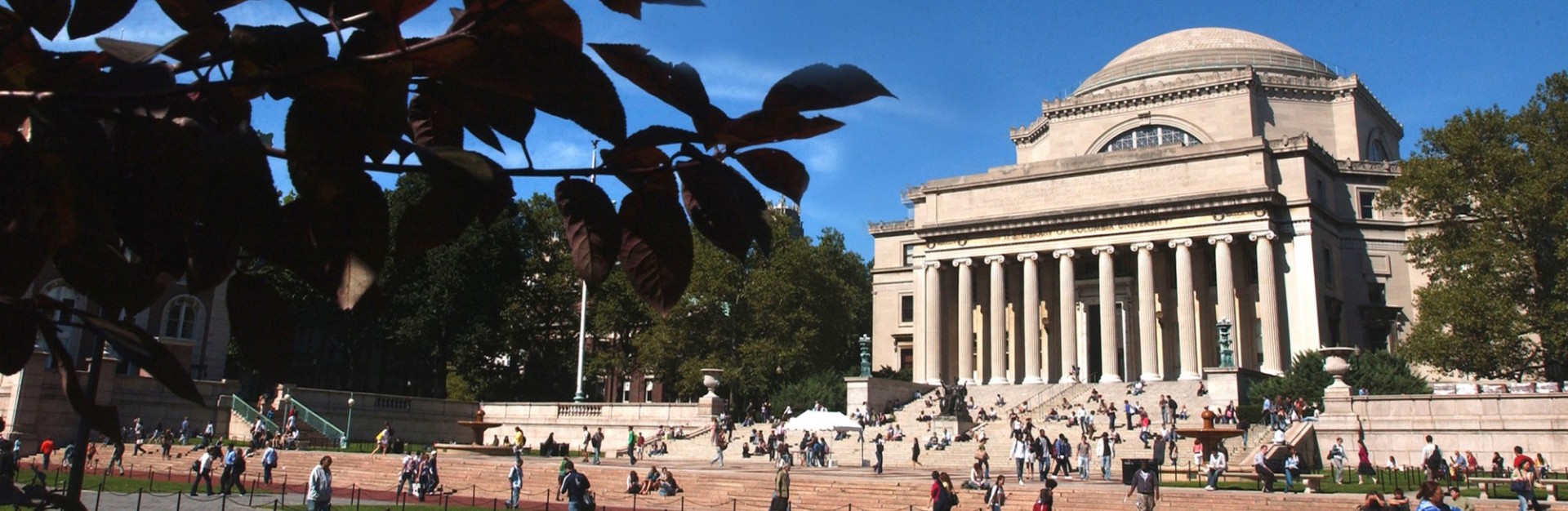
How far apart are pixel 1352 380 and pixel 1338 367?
6398 millimetres

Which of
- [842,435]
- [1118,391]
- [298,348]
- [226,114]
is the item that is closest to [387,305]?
[226,114]

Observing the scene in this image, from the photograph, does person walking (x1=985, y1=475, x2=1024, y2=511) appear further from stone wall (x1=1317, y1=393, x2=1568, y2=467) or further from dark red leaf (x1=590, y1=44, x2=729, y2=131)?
dark red leaf (x1=590, y1=44, x2=729, y2=131)

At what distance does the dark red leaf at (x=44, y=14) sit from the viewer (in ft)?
6.50

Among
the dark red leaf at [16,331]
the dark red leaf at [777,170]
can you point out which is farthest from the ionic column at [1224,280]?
the dark red leaf at [16,331]

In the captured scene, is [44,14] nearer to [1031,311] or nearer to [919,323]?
[1031,311]

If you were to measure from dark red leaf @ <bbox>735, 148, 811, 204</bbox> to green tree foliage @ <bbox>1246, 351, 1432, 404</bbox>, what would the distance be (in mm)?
49211

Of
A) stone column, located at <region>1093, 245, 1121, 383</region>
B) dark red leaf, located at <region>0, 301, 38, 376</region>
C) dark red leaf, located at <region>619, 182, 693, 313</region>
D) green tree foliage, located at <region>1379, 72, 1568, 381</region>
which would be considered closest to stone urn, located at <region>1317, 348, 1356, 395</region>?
green tree foliage, located at <region>1379, 72, 1568, 381</region>

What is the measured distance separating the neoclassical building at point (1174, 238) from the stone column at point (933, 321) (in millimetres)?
108

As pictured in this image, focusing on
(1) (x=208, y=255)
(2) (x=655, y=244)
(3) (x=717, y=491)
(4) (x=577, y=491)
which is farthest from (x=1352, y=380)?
(1) (x=208, y=255)

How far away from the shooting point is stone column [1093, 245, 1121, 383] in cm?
6184

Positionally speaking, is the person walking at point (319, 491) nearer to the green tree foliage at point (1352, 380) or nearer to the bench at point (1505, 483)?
the bench at point (1505, 483)

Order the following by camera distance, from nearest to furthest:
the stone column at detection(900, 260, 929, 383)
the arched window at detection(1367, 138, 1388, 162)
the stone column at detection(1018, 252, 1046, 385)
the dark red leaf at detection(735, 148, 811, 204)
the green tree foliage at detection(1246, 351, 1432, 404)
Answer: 1. the dark red leaf at detection(735, 148, 811, 204)
2. the green tree foliage at detection(1246, 351, 1432, 404)
3. the stone column at detection(1018, 252, 1046, 385)
4. the stone column at detection(900, 260, 929, 383)
5. the arched window at detection(1367, 138, 1388, 162)

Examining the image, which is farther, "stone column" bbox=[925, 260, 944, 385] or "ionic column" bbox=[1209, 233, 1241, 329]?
"stone column" bbox=[925, 260, 944, 385]

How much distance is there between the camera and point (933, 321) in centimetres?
6762
